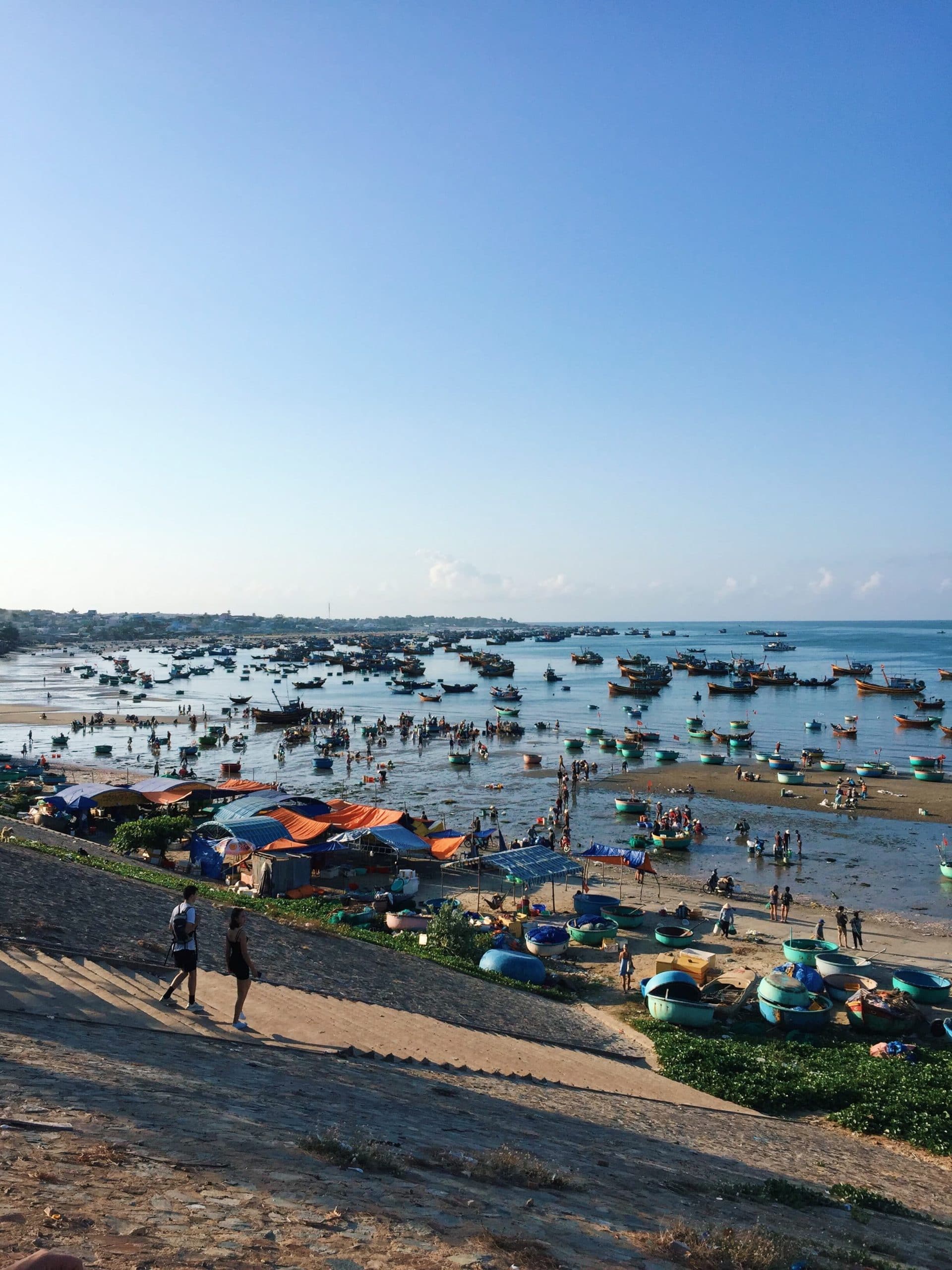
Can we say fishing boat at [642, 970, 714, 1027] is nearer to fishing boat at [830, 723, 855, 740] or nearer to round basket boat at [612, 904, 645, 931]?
round basket boat at [612, 904, 645, 931]

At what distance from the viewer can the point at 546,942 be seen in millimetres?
22781

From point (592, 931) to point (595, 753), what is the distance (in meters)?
41.6

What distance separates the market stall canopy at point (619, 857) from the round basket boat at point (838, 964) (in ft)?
28.3

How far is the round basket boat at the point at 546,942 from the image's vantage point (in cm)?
2278

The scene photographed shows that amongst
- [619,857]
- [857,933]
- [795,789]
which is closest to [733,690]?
[795,789]

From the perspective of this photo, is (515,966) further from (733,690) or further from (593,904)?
(733,690)

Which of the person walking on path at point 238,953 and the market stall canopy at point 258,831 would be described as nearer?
the person walking on path at point 238,953

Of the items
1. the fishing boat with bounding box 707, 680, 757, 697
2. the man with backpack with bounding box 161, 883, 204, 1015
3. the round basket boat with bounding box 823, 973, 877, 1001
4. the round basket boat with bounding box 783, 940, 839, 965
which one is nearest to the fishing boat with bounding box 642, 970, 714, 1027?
the round basket boat with bounding box 823, 973, 877, 1001

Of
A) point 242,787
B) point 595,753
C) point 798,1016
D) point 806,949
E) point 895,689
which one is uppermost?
point 895,689

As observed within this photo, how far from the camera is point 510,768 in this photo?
59.2 metres

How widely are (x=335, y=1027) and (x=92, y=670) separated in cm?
12645

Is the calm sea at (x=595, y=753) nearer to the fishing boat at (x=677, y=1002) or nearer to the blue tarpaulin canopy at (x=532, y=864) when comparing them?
the blue tarpaulin canopy at (x=532, y=864)

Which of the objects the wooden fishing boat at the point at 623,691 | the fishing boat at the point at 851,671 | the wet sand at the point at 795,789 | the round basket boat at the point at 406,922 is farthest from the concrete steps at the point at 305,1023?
the fishing boat at the point at 851,671

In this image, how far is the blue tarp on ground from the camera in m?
29.3
